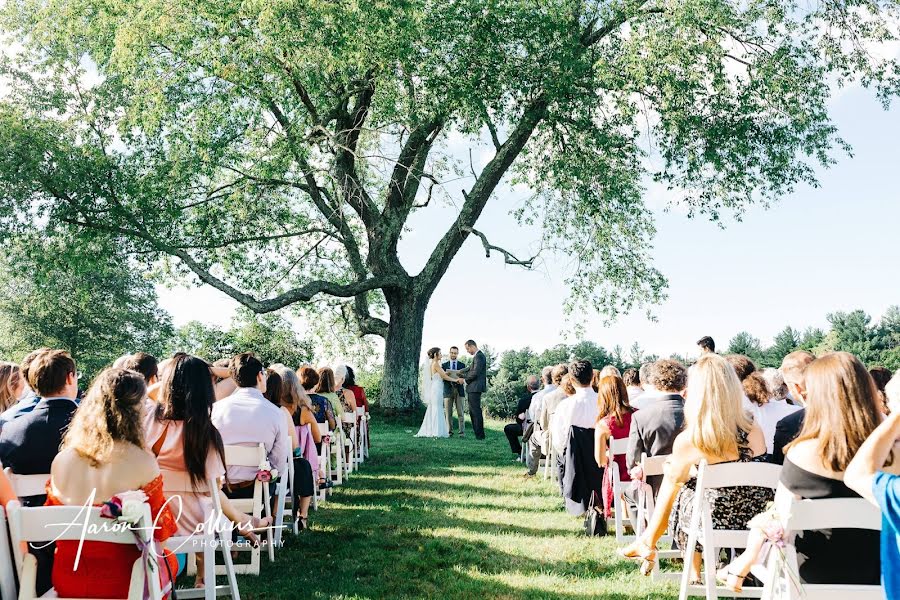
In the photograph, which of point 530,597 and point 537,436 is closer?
point 530,597

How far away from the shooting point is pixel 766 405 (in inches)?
261

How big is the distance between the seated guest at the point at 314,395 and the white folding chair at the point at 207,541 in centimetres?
403

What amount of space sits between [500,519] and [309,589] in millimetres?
2949

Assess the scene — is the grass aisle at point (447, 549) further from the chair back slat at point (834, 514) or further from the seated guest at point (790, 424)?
the chair back slat at point (834, 514)

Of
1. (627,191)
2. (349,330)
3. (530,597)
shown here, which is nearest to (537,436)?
(530,597)

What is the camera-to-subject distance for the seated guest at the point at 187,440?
477 cm

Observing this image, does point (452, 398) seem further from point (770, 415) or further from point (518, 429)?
point (770, 415)

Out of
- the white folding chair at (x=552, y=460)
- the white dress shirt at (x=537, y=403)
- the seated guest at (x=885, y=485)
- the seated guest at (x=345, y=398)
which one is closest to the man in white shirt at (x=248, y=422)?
the white folding chair at (x=552, y=460)

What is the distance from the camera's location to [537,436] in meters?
11.2

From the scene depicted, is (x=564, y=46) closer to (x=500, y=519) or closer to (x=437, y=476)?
(x=437, y=476)

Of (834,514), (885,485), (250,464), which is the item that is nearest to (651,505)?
(834,514)

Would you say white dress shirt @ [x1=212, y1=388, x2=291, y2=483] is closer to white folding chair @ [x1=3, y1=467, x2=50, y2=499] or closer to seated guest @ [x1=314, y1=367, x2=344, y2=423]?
white folding chair @ [x1=3, y1=467, x2=50, y2=499]

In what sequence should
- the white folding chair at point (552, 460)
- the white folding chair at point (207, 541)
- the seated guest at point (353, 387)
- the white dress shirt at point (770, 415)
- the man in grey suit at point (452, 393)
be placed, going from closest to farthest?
the white folding chair at point (207, 541) → the white dress shirt at point (770, 415) → the white folding chair at point (552, 460) → the seated guest at point (353, 387) → the man in grey suit at point (452, 393)

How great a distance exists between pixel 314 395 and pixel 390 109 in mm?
8789
